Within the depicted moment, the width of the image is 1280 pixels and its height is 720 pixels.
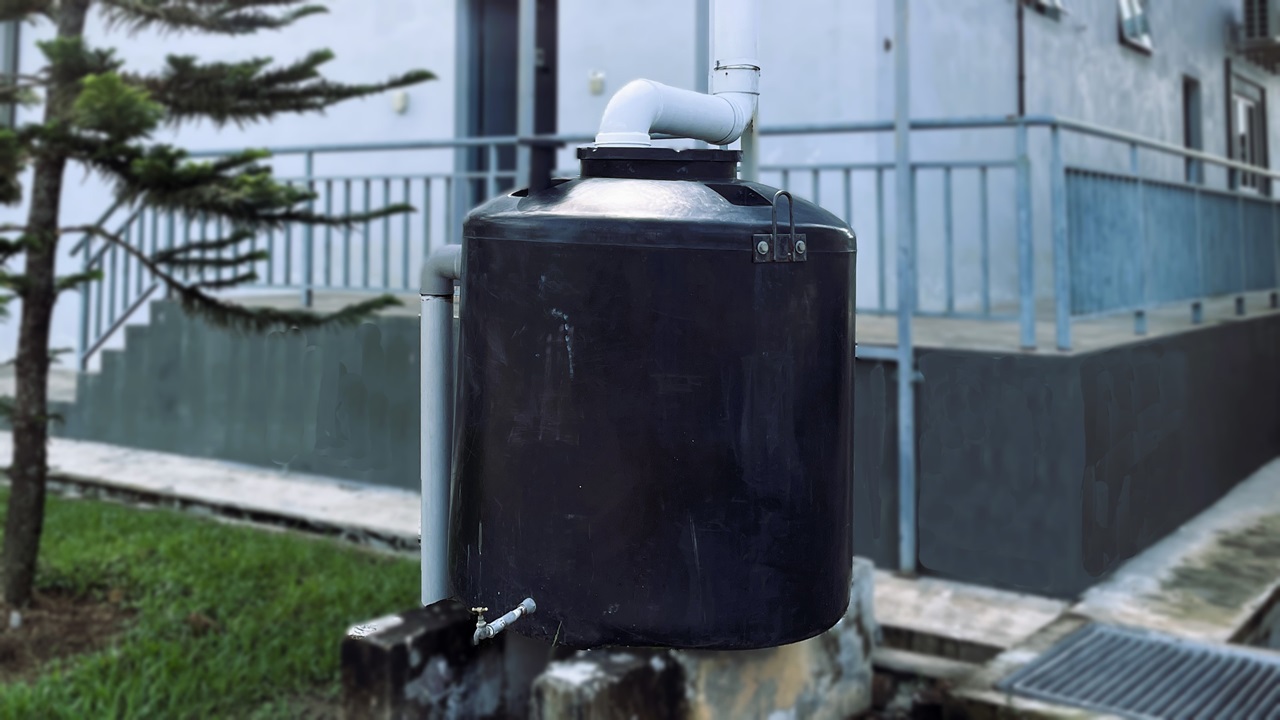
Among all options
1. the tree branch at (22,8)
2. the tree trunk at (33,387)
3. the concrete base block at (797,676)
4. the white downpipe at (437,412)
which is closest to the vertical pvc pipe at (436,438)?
the white downpipe at (437,412)

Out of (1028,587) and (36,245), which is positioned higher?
(36,245)

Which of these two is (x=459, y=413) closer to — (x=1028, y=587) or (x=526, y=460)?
(x=526, y=460)

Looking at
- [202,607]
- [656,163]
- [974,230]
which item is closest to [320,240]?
[202,607]

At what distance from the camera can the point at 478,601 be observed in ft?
3.52

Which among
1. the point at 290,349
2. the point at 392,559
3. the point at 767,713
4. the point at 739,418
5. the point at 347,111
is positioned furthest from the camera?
the point at 347,111

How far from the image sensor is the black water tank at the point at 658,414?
981 millimetres

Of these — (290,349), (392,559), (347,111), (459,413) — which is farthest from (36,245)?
(347,111)

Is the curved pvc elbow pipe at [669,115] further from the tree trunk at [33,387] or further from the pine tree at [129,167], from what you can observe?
the tree trunk at [33,387]

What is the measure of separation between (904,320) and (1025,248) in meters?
0.60

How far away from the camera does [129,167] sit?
14.4 feet

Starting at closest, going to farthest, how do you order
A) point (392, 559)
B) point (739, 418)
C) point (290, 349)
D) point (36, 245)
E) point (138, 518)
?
point (739, 418) → point (36, 245) → point (392, 559) → point (138, 518) → point (290, 349)

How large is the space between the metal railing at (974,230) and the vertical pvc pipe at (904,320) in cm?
10

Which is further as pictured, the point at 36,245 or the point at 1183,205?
the point at 1183,205

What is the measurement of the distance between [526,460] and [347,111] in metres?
8.69
